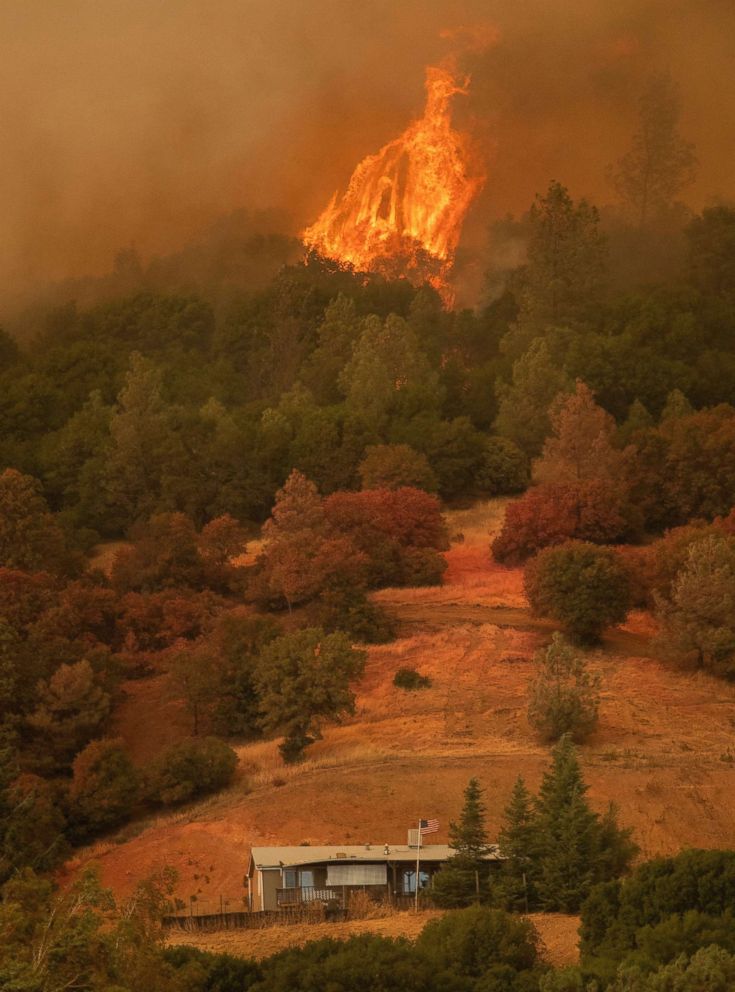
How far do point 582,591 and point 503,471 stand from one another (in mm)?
21272

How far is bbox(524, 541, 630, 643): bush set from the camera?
64.3m

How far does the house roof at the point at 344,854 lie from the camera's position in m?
46.2

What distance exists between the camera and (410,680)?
61.8 m

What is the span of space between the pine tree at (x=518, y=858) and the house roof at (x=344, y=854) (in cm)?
67

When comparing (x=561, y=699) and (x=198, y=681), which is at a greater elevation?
(x=198, y=681)

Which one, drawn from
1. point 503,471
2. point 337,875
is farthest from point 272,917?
point 503,471

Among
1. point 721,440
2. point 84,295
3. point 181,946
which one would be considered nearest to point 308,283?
point 84,295

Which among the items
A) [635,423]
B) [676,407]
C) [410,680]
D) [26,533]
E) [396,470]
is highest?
[676,407]

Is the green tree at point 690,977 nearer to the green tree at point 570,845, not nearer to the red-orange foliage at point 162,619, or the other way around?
the green tree at point 570,845

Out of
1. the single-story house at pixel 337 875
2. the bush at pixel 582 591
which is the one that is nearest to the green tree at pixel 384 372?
the bush at pixel 582 591

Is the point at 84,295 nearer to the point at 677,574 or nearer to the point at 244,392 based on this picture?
the point at 244,392

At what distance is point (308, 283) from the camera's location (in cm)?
10506

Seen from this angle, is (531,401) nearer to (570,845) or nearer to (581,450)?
(581,450)

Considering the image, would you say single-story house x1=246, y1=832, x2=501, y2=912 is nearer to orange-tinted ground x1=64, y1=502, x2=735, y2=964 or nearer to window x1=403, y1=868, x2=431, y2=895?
window x1=403, y1=868, x2=431, y2=895
